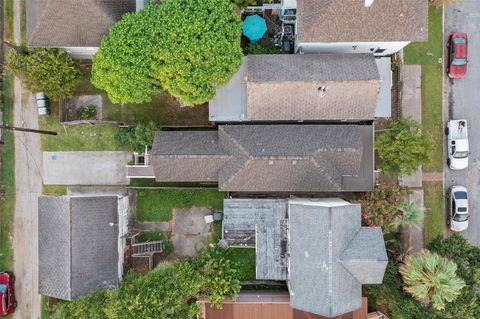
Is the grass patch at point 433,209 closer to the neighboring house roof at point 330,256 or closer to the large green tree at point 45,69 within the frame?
the neighboring house roof at point 330,256

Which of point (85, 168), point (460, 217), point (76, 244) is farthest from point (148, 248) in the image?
point (460, 217)

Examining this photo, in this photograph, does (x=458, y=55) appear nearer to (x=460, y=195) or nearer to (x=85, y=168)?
(x=460, y=195)

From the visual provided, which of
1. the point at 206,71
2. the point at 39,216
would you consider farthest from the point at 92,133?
the point at 206,71

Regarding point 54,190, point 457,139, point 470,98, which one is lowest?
point 54,190

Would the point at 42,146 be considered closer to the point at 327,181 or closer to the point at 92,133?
the point at 92,133

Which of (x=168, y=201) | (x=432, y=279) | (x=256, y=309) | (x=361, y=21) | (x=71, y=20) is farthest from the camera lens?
(x=168, y=201)

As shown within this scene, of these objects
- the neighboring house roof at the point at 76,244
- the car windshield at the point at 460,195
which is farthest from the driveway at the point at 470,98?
the neighboring house roof at the point at 76,244
